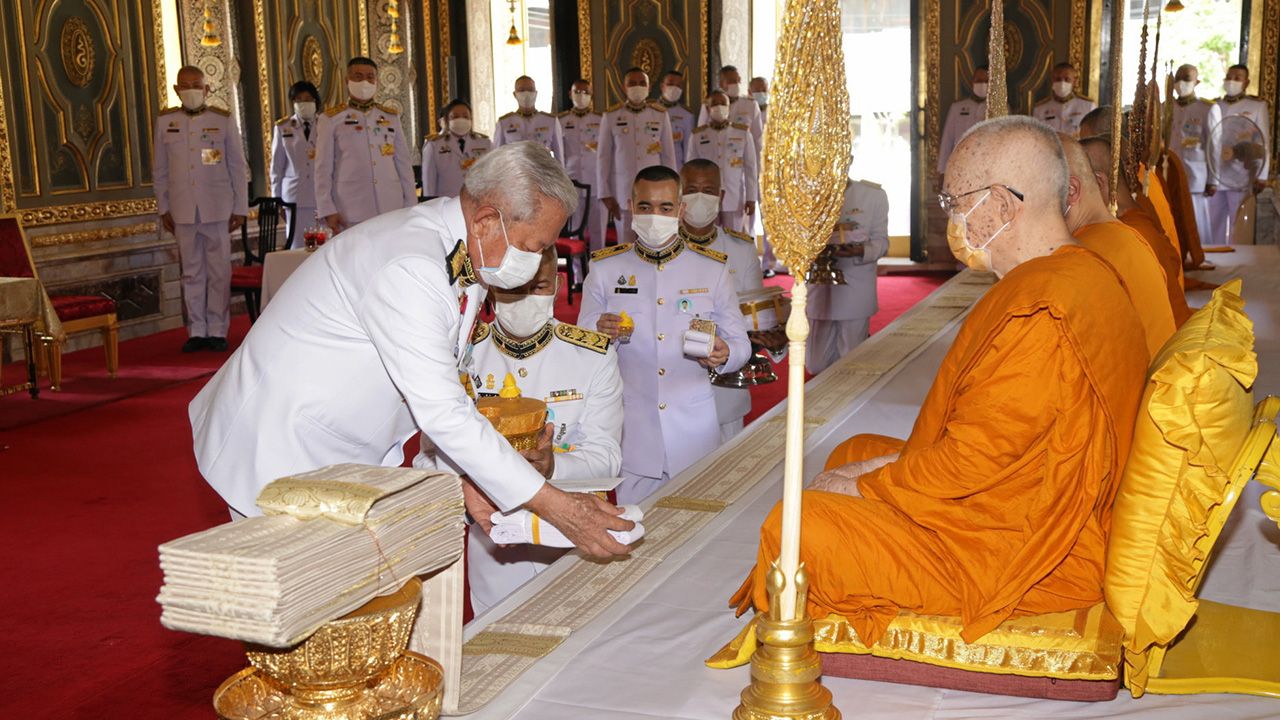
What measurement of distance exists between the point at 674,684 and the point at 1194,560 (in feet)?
3.03

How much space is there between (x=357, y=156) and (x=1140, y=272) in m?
7.42

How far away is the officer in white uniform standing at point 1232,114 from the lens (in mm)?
11602

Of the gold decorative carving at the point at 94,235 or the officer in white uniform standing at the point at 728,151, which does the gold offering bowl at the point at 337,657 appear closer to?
the gold decorative carving at the point at 94,235

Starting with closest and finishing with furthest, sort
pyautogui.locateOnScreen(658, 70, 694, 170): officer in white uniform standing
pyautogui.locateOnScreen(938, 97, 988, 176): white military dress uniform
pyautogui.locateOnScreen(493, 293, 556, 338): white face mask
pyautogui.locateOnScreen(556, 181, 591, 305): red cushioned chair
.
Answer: pyautogui.locateOnScreen(493, 293, 556, 338): white face mask → pyautogui.locateOnScreen(556, 181, 591, 305): red cushioned chair → pyautogui.locateOnScreen(938, 97, 988, 176): white military dress uniform → pyautogui.locateOnScreen(658, 70, 694, 170): officer in white uniform standing

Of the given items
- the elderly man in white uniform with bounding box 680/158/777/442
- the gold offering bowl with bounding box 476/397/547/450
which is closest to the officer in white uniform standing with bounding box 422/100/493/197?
the elderly man in white uniform with bounding box 680/158/777/442

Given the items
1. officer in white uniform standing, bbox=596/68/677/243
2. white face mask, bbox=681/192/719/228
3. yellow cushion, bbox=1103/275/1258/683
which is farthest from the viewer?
officer in white uniform standing, bbox=596/68/677/243

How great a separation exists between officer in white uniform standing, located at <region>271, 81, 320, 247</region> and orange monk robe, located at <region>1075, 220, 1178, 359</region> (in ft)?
26.5

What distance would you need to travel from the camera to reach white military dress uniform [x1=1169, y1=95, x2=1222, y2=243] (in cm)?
1198

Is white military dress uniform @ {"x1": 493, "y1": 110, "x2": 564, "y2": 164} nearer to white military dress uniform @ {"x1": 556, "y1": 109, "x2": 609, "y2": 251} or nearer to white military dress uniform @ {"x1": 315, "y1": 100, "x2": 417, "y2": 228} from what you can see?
white military dress uniform @ {"x1": 556, "y1": 109, "x2": 609, "y2": 251}

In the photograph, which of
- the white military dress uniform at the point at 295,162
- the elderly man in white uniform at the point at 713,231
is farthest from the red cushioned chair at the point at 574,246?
the elderly man in white uniform at the point at 713,231

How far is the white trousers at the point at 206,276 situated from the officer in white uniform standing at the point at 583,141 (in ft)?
15.6

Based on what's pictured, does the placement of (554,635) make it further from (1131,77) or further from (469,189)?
(1131,77)

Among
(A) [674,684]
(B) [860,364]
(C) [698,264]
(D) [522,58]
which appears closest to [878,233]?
(B) [860,364]

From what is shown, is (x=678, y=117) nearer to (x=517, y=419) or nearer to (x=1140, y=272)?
(x=1140, y=272)
